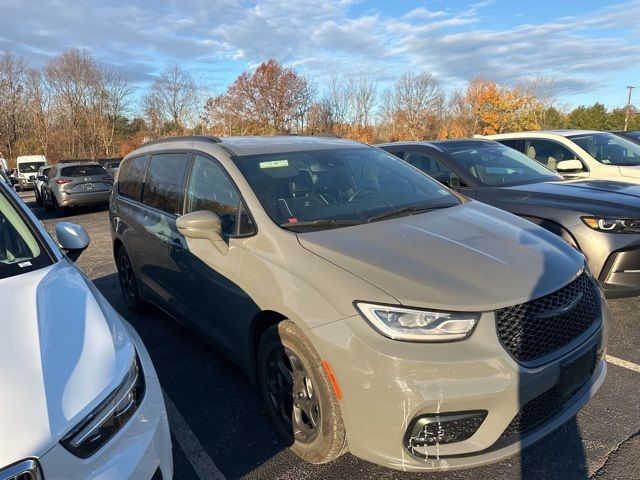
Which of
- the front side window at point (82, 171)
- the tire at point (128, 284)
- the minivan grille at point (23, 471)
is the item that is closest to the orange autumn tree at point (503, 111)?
the front side window at point (82, 171)

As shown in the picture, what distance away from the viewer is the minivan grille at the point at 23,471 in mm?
1341

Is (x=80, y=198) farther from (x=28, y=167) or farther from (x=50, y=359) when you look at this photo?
(x=28, y=167)

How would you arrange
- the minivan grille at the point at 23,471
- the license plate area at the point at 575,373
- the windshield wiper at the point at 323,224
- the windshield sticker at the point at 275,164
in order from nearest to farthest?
the minivan grille at the point at 23,471
the license plate area at the point at 575,373
the windshield wiper at the point at 323,224
the windshield sticker at the point at 275,164

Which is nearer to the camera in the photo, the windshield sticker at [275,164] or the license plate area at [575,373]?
the license plate area at [575,373]

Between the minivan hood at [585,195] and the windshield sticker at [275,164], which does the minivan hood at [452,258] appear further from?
the minivan hood at [585,195]

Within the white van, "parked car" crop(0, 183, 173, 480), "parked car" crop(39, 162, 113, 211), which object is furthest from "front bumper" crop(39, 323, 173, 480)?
→ the white van

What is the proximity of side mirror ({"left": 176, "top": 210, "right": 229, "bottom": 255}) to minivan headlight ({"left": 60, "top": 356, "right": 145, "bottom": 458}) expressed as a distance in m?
1.10

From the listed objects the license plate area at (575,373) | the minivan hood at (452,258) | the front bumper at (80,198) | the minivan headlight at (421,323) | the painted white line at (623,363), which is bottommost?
the painted white line at (623,363)

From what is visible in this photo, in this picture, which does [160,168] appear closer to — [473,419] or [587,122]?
[473,419]

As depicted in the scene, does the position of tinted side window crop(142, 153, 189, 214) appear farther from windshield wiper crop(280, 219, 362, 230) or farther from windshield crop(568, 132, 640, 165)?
windshield crop(568, 132, 640, 165)

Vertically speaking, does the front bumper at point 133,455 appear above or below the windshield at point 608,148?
below

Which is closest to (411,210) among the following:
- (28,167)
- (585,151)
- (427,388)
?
(427,388)

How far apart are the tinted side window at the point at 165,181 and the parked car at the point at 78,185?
1178 centimetres

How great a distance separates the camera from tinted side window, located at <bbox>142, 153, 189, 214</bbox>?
3.75 metres
